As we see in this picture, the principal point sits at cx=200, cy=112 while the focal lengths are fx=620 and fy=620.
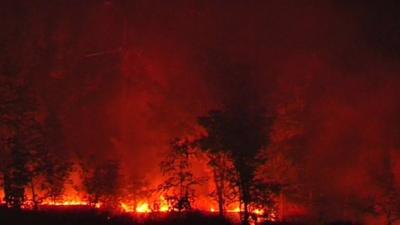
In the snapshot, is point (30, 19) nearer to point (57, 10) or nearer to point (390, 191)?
point (57, 10)

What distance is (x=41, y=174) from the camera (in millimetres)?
21516

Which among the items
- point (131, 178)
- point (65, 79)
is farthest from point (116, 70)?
point (131, 178)

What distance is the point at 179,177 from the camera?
888 inches

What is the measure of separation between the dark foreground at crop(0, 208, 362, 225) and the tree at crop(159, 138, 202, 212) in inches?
22.5

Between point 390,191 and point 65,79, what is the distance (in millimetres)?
13677

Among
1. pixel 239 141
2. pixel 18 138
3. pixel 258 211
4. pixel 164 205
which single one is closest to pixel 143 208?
pixel 164 205

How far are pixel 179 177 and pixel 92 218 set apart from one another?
4210 millimetres

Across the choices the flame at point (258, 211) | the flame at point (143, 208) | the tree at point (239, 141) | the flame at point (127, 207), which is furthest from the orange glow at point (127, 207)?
the flame at point (258, 211)

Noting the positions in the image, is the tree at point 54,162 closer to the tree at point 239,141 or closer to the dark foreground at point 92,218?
the dark foreground at point 92,218

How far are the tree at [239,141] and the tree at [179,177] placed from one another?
1.04 meters

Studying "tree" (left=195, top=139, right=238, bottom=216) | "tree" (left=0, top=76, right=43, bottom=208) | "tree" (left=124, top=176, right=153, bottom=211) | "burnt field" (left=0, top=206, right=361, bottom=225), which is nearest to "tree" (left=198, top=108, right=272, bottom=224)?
"tree" (left=195, top=139, right=238, bottom=216)

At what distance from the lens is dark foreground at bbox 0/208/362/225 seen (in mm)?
19036

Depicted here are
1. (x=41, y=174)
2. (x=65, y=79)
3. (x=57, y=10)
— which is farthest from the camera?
(x=57, y=10)

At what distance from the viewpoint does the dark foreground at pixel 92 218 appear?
749 inches
